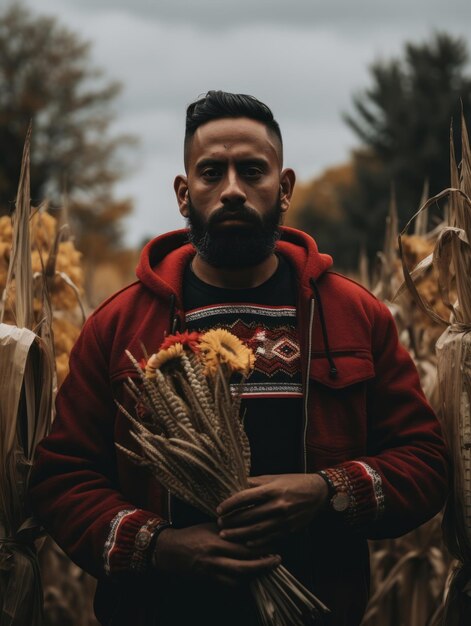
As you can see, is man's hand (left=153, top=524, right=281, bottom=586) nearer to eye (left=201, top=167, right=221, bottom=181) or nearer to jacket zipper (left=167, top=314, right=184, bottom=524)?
jacket zipper (left=167, top=314, right=184, bottom=524)

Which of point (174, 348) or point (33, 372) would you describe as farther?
point (33, 372)

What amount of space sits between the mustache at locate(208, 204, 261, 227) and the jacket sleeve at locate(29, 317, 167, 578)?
1.61 ft

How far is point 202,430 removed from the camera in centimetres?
254

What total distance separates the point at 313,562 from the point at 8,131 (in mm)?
28607

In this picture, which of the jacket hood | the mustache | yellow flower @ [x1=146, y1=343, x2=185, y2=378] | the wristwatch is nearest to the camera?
yellow flower @ [x1=146, y1=343, x2=185, y2=378]

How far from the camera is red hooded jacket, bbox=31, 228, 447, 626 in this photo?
8.98ft

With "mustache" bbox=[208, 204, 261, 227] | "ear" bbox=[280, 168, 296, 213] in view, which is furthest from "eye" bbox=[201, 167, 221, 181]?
"ear" bbox=[280, 168, 296, 213]

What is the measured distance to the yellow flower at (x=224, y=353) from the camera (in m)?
2.51

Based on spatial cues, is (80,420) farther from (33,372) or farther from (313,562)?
(313,562)

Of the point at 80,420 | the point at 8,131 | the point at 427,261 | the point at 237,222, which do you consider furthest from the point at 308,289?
the point at 8,131

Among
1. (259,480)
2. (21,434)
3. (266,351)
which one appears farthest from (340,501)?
(21,434)

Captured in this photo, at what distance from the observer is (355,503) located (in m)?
2.70

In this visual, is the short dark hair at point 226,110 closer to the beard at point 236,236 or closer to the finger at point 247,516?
the beard at point 236,236

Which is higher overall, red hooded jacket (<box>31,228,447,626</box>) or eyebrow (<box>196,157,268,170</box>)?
eyebrow (<box>196,157,268,170</box>)
